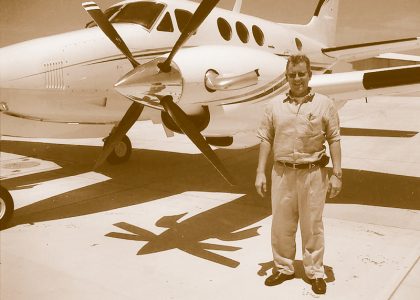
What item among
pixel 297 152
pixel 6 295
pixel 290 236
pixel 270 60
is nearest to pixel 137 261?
pixel 6 295

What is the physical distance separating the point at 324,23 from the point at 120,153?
895 centimetres

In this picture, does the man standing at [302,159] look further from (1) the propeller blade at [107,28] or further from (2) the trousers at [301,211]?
(1) the propeller blade at [107,28]

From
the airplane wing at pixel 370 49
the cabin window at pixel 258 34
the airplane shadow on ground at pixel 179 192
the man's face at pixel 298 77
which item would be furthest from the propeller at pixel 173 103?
the airplane wing at pixel 370 49

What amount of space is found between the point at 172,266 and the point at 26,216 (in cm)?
316

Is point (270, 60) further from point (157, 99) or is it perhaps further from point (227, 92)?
point (157, 99)

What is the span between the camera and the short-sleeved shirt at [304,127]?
4.45 metres

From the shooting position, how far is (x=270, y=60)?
7.36 meters

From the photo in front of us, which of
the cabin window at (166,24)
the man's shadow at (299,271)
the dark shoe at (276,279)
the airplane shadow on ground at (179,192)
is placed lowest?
the airplane shadow on ground at (179,192)

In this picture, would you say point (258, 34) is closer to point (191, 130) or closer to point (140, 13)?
point (140, 13)

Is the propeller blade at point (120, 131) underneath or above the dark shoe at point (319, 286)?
above

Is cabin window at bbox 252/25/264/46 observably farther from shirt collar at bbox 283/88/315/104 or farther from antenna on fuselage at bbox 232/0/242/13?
shirt collar at bbox 283/88/315/104

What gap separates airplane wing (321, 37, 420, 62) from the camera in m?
11.7

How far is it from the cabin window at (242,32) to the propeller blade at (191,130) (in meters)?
3.51

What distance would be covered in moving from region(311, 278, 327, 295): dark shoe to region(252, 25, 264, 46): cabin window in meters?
6.57
